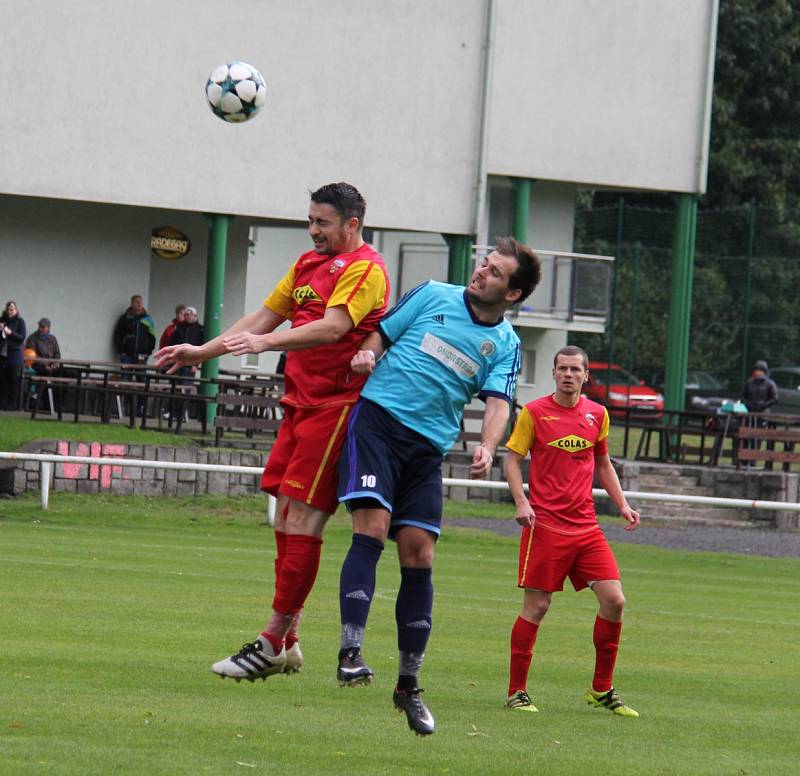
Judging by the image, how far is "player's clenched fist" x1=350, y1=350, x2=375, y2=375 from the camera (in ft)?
25.0

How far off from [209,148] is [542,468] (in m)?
20.4

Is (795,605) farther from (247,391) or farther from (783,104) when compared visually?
(783,104)

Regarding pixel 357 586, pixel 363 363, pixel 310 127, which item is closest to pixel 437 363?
pixel 363 363

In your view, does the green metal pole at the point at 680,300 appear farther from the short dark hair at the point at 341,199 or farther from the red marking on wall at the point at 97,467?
the short dark hair at the point at 341,199

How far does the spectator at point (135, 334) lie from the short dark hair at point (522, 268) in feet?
72.4

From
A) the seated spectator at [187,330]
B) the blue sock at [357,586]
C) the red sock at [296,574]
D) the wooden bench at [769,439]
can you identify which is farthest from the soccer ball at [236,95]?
the wooden bench at [769,439]

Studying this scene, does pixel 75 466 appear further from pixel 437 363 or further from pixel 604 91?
pixel 437 363

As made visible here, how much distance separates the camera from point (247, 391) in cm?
2839

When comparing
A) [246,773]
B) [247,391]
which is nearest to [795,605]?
[246,773]

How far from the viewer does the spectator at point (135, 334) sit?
29.6 m

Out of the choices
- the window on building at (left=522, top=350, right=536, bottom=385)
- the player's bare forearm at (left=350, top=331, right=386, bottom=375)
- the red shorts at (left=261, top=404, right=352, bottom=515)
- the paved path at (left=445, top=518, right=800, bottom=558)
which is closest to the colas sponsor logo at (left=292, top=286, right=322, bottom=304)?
the player's bare forearm at (left=350, top=331, right=386, bottom=375)

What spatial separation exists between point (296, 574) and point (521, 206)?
2448 centimetres

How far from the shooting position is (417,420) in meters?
7.75

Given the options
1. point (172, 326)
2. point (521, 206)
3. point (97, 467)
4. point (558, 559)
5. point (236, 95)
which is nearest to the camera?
point (558, 559)
